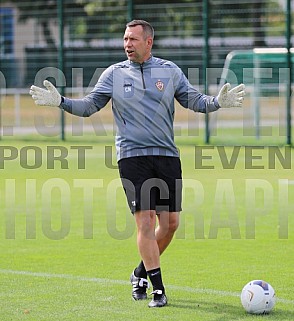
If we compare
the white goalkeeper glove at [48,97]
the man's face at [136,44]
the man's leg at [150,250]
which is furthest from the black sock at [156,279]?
the man's face at [136,44]

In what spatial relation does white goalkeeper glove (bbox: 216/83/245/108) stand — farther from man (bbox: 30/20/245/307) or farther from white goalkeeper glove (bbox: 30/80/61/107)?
white goalkeeper glove (bbox: 30/80/61/107)

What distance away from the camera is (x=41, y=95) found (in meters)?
7.83

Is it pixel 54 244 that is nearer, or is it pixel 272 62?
pixel 54 244

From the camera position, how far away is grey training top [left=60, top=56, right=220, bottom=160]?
7.81 meters

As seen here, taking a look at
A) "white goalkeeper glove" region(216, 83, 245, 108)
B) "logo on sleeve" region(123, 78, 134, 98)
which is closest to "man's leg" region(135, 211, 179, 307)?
"logo on sleeve" region(123, 78, 134, 98)

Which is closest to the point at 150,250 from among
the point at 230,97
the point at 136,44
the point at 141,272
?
the point at 141,272

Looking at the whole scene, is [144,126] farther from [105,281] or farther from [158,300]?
[105,281]

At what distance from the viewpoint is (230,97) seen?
26.1 feet

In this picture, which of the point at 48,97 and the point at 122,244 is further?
the point at 122,244

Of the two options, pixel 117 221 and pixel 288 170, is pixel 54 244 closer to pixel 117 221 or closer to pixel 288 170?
pixel 117 221

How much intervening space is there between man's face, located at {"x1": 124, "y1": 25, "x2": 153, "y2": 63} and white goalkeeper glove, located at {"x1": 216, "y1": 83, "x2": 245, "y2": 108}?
0.68 metres

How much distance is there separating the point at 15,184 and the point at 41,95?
305 inches

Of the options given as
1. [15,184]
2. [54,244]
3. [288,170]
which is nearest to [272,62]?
[288,170]

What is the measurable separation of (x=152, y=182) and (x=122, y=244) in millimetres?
2809
